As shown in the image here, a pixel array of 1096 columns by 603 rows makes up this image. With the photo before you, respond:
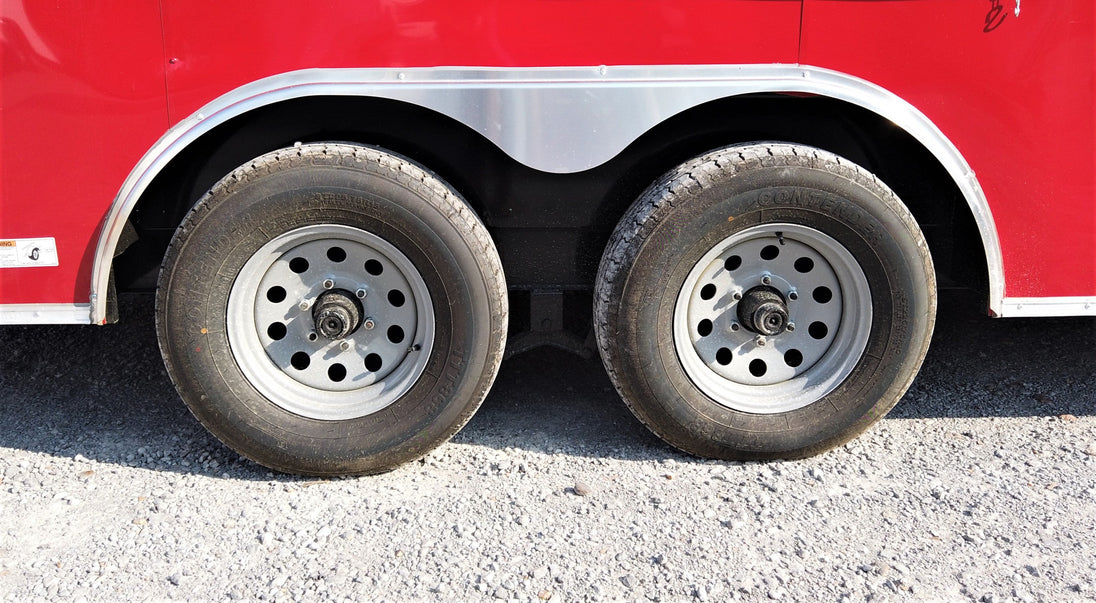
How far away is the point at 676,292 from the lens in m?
2.73

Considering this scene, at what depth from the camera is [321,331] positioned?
9.04 ft

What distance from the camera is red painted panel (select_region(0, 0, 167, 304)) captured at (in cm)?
254

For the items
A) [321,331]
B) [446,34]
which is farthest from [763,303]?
[321,331]

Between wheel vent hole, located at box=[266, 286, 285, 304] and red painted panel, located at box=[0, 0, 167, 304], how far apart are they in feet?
1.85

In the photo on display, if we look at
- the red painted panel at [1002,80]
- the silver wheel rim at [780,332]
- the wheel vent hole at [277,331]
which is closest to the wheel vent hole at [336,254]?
the wheel vent hole at [277,331]

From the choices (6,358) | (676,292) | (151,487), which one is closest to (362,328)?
(151,487)

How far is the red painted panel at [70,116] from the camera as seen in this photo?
254 centimetres

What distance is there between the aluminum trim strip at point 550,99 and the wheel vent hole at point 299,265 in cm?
49

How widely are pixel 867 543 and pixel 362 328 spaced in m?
1.72

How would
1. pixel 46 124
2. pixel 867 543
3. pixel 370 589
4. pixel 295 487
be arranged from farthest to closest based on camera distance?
pixel 295 487 < pixel 46 124 < pixel 867 543 < pixel 370 589

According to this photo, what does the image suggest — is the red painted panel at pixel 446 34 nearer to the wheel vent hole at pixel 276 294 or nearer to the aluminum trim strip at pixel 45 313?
the wheel vent hole at pixel 276 294

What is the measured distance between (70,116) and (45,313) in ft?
2.16

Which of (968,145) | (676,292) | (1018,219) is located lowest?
(676,292)

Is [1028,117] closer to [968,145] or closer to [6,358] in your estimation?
[968,145]
